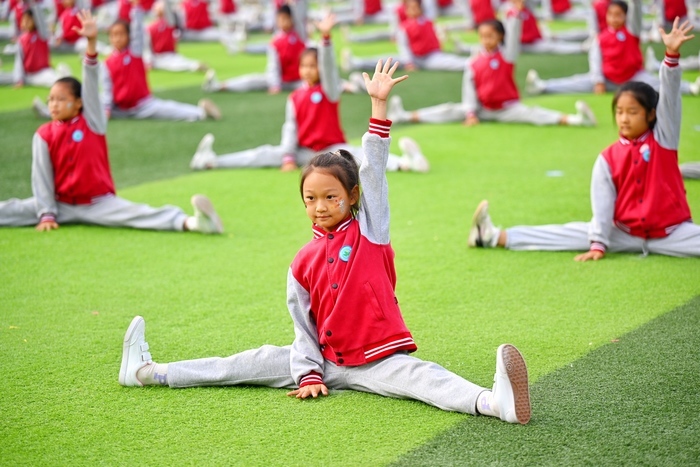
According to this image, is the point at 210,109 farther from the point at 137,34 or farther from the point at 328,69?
the point at 328,69

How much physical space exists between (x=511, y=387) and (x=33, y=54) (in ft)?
32.1

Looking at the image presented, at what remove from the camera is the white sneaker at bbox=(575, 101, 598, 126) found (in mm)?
8047

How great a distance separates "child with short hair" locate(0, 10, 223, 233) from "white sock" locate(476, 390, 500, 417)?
2742mm

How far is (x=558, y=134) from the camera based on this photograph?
797 centimetres

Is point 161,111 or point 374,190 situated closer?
point 374,190

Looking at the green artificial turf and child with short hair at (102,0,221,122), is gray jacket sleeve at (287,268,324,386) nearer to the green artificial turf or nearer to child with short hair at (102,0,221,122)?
the green artificial turf

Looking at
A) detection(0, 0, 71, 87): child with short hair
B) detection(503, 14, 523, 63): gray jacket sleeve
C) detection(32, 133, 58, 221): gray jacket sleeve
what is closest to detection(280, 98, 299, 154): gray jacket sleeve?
detection(32, 133, 58, 221): gray jacket sleeve

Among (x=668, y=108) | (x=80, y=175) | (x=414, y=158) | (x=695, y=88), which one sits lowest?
(x=695, y=88)

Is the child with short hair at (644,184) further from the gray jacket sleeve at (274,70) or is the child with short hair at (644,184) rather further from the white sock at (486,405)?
the gray jacket sleeve at (274,70)

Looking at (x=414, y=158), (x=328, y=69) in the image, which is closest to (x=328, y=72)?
(x=328, y=69)

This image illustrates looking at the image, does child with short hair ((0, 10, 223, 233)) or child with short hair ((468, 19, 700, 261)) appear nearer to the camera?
child with short hair ((468, 19, 700, 261))

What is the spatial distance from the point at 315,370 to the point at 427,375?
376mm

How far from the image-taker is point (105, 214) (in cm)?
552

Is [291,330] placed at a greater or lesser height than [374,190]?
lesser
